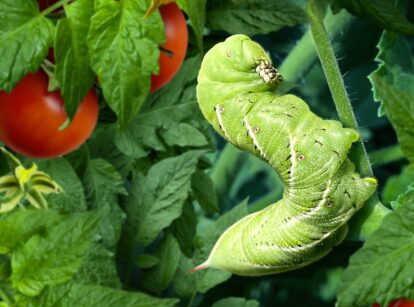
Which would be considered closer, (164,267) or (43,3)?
(43,3)

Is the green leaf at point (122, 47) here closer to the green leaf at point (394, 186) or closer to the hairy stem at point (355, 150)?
the hairy stem at point (355, 150)

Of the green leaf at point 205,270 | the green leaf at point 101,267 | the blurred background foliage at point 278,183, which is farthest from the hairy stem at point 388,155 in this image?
the green leaf at point 101,267

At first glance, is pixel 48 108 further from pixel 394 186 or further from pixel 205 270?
pixel 394 186

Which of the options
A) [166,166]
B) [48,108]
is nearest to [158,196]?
[166,166]

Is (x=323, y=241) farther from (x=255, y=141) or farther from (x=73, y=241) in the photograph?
(x=73, y=241)

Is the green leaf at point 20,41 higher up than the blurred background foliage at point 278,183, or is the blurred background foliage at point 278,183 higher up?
the green leaf at point 20,41

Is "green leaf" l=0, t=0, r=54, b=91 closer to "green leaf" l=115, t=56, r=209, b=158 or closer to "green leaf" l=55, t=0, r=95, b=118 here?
"green leaf" l=55, t=0, r=95, b=118
